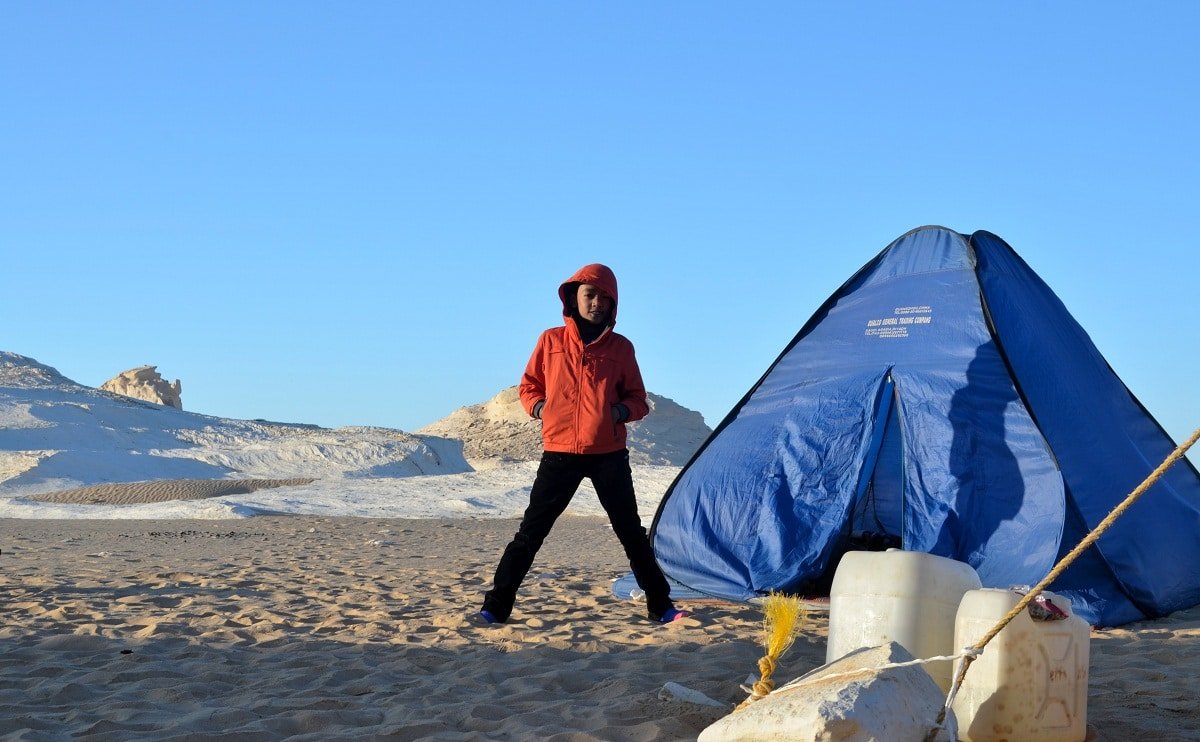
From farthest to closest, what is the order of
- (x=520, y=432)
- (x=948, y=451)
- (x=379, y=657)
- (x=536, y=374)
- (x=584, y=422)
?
(x=520, y=432) → (x=948, y=451) → (x=536, y=374) → (x=584, y=422) → (x=379, y=657)

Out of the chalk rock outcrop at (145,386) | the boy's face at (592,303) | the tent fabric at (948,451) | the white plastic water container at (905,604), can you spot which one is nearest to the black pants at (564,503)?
the boy's face at (592,303)

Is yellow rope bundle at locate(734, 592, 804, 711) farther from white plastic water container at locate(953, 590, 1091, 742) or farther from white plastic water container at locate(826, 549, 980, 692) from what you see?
white plastic water container at locate(953, 590, 1091, 742)

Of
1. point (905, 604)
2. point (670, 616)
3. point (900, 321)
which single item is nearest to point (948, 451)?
point (900, 321)

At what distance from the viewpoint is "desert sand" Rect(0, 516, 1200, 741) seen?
150 inches

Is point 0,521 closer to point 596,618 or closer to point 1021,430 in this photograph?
point 596,618

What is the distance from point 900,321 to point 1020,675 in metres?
3.52

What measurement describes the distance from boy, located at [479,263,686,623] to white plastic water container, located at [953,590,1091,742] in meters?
2.34

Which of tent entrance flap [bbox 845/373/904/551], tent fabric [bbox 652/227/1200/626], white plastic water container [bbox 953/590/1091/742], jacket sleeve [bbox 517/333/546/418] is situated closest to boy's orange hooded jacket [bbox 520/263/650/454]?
jacket sleeve [bbox 517/333/546/418]

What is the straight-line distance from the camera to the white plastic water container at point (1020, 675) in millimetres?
3371

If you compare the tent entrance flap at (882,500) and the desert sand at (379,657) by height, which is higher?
the tent entrance flap at (882,500)

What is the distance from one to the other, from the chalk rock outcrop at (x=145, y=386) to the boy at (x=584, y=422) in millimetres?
27506

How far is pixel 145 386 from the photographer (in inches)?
1231

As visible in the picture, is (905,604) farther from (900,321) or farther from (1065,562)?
(900,321)

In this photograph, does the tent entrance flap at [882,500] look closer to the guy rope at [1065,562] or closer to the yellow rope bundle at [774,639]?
the yellow rope bundle at [774,639]
